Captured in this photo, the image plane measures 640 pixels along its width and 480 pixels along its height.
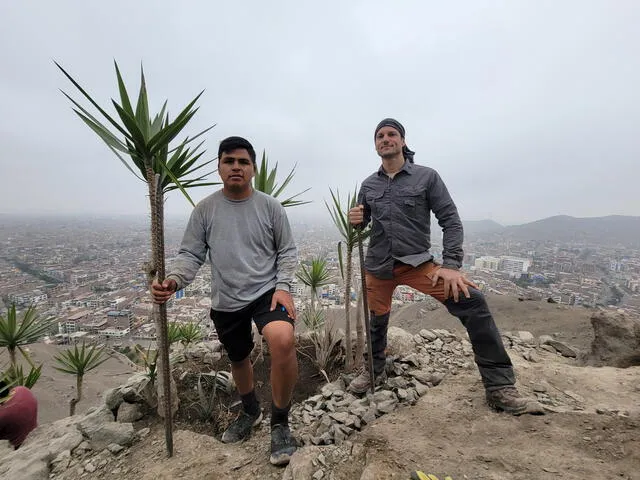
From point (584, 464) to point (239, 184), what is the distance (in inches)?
110

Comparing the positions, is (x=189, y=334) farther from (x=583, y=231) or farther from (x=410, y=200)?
(x=583, y=231)

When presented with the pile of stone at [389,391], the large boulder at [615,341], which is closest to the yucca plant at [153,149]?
the pile of stone at [389,391]

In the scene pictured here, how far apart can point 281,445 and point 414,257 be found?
1809 mm

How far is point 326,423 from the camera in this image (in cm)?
236

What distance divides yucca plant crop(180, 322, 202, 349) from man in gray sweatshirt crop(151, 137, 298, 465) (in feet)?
9.00

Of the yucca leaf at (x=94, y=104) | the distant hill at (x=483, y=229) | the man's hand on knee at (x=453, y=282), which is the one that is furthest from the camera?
the distant hill at (x=483, y=229)

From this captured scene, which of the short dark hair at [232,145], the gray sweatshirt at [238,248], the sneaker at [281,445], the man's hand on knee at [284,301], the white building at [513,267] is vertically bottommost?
the white building at [513,267]

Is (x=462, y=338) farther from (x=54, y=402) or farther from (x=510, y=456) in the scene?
(x=54, y=402)

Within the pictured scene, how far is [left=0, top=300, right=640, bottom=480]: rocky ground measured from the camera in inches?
66.9

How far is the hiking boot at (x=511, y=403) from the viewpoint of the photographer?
84.0 inches

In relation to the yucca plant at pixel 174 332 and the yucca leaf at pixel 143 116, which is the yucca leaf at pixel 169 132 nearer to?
the yucca leaf at pixel 143 116

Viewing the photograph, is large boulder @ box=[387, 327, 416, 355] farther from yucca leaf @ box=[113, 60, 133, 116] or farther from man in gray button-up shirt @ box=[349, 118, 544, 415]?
yucca leaf @ box=[113, 60, 133, 116]

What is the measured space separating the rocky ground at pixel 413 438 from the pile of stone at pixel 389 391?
0.01 m

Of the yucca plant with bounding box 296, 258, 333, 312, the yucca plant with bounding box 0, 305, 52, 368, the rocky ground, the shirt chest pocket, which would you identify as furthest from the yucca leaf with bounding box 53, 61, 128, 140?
the yucca plant with bounding box 0, 305, 52, 368
